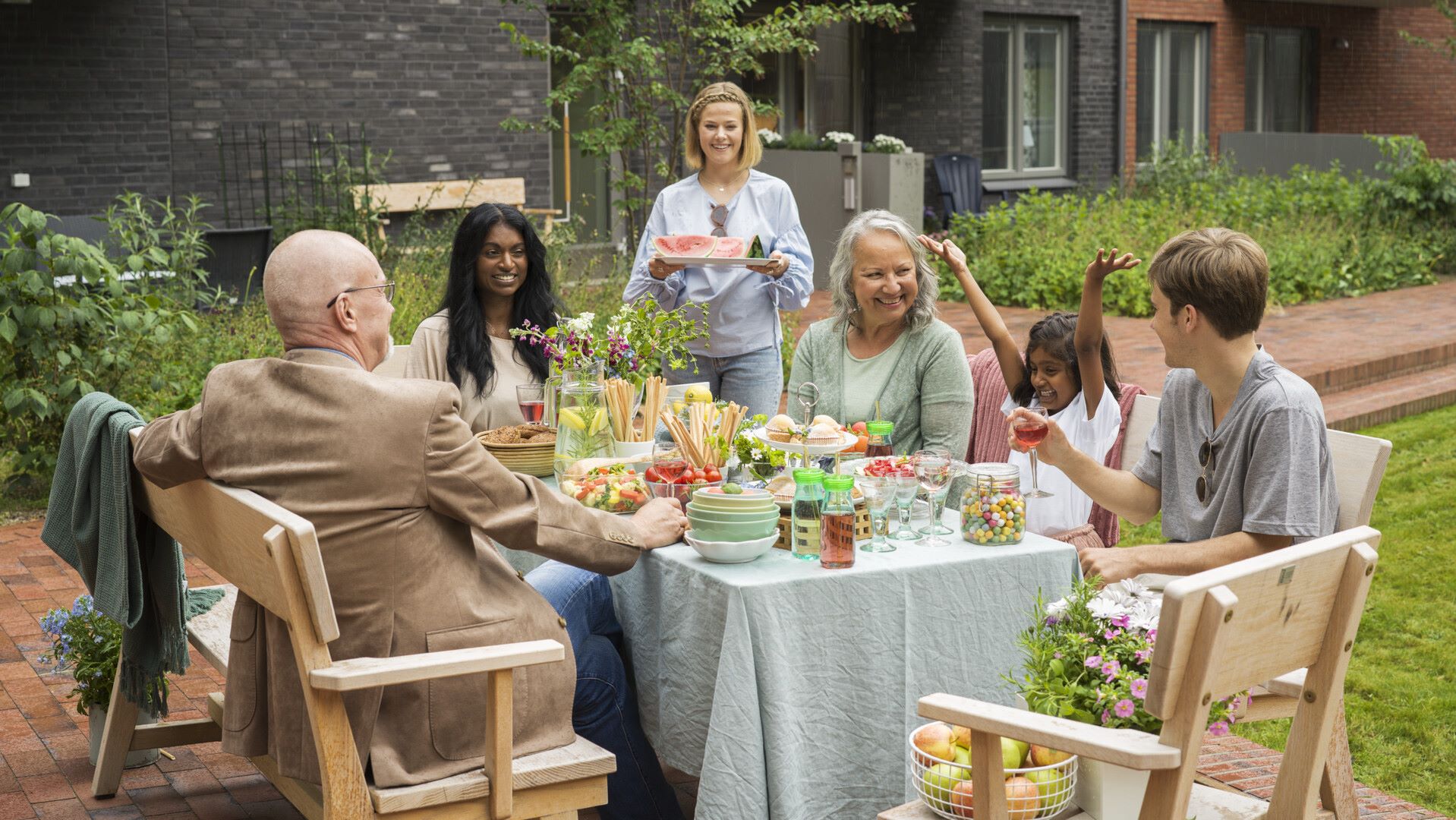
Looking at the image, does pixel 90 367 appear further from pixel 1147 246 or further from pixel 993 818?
pixel 1147 246

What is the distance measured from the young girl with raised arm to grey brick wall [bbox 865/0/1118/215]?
1215 cm

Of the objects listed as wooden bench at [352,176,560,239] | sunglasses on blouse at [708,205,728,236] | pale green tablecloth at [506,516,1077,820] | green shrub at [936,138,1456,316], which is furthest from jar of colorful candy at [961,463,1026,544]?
green shrub at [936,138,1456,316]

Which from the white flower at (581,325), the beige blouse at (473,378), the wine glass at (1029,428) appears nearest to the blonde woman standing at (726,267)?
the beige blouse at (473,378)

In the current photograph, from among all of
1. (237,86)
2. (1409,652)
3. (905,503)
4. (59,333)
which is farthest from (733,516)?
(237,86)

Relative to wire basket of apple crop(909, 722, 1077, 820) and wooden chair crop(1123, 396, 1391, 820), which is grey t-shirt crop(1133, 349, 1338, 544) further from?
wire basket of apple crop(909, 722, 1077, 820)

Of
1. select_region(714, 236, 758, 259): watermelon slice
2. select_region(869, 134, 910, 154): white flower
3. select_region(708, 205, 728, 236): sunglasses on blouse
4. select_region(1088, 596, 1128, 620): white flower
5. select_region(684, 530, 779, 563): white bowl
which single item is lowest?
select_region(1088, 596, 1128, 620): white flower

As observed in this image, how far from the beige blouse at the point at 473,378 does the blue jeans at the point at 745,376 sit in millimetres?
918

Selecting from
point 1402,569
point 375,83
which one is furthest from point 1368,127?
point 1402,569

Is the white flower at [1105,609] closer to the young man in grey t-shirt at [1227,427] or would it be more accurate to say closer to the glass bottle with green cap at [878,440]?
the young man in grey t-shirt at [1227,427]

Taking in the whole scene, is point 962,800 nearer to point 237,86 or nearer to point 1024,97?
point 237,86

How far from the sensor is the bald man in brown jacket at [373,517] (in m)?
2.80

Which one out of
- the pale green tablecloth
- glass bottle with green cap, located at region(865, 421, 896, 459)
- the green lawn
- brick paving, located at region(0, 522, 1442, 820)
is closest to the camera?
the pale green tablecloth

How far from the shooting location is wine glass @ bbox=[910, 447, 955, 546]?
10.9ft

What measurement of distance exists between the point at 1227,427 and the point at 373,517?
188cm
